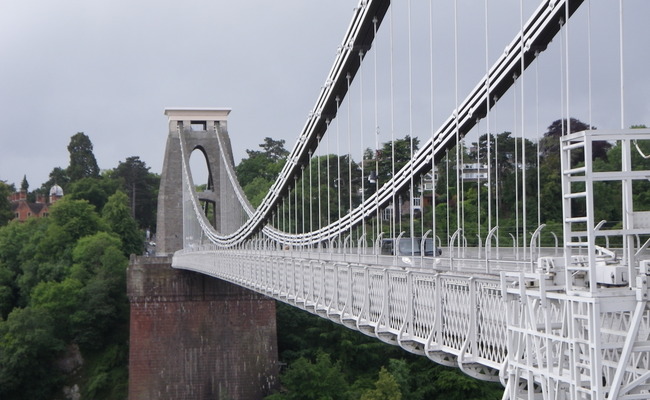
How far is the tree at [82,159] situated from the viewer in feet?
250

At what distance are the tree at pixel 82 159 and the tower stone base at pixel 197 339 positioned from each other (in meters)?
39.5

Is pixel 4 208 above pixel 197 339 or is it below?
above

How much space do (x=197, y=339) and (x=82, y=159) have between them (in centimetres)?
4218

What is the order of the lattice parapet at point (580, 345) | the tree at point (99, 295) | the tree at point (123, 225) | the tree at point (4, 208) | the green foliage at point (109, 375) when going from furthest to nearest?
the tree at point (4, 208) → the tree at point (123, 225) → the tree at point (99, 295) → the green foliage at point (109, 375) → the lattice parapet at point (580, 345)

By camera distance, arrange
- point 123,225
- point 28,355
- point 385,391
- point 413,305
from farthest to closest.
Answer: point 123,225 < point 28,355 < point 385,391 < point 413,305

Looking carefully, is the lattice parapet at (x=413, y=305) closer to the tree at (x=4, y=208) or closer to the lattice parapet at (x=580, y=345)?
the lattice parapet at (x=580, y=345)

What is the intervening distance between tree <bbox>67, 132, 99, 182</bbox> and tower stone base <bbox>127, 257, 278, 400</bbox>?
39.5 m

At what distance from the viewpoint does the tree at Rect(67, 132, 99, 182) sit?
2997 inches

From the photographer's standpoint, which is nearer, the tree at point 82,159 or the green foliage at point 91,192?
the green foliage at point 91,192

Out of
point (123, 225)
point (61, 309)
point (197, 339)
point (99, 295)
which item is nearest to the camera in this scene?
point (197, 339)

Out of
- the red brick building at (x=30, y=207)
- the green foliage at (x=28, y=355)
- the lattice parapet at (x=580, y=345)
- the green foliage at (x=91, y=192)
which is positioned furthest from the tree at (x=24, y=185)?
the lattice parapet at (x=580, y=345)

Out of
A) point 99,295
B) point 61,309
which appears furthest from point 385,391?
point 61,309

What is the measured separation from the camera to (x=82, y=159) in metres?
76.8

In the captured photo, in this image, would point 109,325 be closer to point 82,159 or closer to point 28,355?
point 28,355
